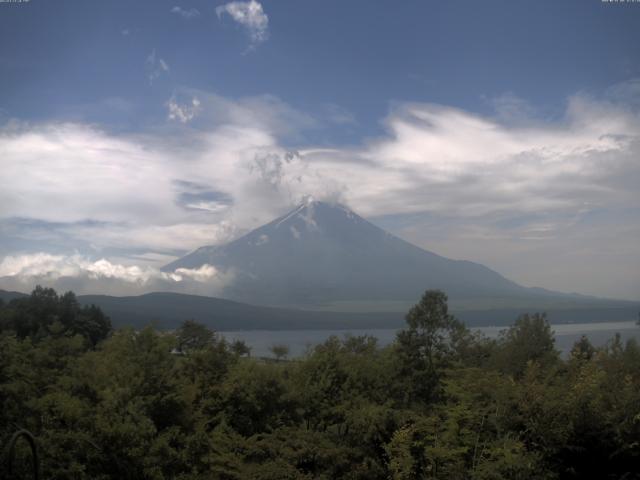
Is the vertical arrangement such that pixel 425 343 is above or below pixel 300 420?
above

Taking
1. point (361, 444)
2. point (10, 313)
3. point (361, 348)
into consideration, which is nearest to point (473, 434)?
point (361, 444)

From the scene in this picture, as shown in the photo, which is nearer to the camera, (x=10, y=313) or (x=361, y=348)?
(x=361, y=348)

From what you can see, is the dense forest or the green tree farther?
the green tree

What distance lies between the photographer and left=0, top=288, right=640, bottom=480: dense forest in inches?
520

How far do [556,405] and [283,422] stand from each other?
355 inches

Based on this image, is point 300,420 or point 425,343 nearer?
point 300,420

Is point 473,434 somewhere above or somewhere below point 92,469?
above

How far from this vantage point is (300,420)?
1905 cm

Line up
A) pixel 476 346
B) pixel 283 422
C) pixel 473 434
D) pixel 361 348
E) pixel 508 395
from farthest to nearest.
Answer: pixel 476 346 → pixel 361 348 → pixel 283 422 → pixel 508 395 → pixel 473 434

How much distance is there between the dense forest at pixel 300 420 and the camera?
43.3 ft

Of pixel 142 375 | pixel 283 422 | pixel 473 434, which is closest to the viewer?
pixel 473 434

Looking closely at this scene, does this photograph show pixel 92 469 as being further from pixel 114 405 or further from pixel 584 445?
pixel 584 445

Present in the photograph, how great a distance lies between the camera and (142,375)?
16672mm

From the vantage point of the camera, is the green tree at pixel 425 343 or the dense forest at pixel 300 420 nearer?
the dense forest at pixel 300 420
